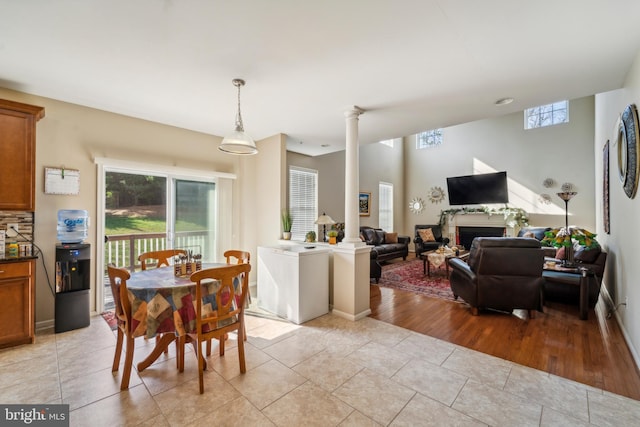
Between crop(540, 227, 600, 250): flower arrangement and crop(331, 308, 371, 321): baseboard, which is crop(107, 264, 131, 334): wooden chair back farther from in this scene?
crop(540, 227, 600, 250): flower arrangement

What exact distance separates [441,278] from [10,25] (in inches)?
258

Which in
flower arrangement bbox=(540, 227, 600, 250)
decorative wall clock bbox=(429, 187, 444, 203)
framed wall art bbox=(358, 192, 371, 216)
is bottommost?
flower arrangement bbox=(540, 227, 600, 250)

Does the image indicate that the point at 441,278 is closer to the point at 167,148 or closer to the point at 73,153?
the point at 167,148

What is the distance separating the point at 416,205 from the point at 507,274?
246 inches

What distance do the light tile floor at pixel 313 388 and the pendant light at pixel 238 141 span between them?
2034mm

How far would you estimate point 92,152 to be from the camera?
3490 mm

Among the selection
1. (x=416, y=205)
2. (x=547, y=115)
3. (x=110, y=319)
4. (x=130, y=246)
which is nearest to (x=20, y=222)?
(x=130, y=246)

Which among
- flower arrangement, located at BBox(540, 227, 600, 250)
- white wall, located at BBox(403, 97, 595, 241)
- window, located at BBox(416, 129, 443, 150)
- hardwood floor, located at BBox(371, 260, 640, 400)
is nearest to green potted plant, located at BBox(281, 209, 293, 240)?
hardwood floor, located at BBox(371, 260, 640, 400)

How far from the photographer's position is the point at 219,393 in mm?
2049

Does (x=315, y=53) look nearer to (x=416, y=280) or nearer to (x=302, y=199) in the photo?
(x=302, y=199)

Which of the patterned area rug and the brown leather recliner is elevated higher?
the brown leather recliner

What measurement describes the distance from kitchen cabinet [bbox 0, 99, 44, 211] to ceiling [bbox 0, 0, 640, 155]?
13.1 inches

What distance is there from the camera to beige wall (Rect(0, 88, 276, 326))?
317 centimetres

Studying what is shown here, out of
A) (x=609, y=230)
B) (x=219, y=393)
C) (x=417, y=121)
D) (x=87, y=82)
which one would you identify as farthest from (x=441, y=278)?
(x=87, y=82)
